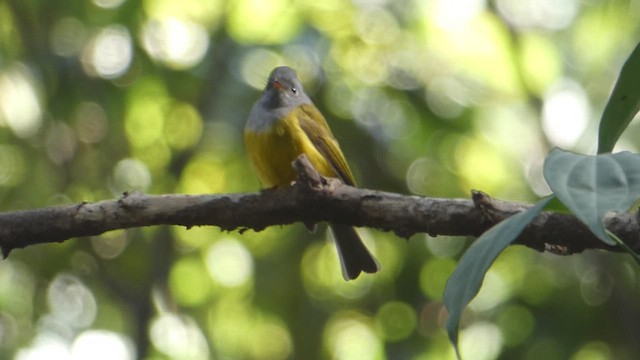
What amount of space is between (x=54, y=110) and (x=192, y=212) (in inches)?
113

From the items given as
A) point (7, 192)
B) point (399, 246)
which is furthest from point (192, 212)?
point (7, 192)

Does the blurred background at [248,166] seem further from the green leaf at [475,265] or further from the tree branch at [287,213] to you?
the green leaf at [475,265]

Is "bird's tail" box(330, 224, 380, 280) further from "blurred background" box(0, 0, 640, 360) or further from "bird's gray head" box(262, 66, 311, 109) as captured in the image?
"blurred background" box(0, 0, 640, 360)

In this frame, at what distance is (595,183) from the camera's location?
1.84 m

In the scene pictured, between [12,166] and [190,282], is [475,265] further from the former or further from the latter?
[12,166]

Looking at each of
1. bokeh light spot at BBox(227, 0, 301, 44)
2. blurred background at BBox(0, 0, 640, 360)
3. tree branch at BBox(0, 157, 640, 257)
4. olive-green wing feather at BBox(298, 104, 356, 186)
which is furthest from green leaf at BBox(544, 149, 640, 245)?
bokeh light spot at BBox(227, 0, 301, 44)

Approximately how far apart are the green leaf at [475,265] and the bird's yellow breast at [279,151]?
2.38 m

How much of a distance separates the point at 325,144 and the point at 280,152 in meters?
0.28

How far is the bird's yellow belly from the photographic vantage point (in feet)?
14.3

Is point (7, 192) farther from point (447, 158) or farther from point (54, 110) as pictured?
point (447, 158)

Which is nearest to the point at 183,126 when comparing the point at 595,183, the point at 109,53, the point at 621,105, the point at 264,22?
the point at 109,53

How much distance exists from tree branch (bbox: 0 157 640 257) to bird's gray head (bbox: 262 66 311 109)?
1.67 metres

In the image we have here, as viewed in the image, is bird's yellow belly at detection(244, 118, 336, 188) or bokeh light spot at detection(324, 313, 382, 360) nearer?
bird's yellow belly at detection(244, 118, 336, 188)

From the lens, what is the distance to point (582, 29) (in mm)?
6168
